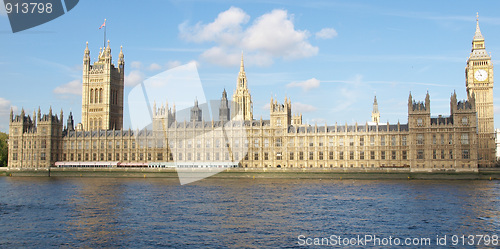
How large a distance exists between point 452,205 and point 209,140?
84.1m

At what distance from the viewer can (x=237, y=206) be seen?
6612 centimetres

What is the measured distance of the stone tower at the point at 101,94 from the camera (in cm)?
17738

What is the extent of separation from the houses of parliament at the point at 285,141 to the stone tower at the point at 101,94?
21.3m

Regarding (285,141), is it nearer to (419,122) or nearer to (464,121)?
(419,122)

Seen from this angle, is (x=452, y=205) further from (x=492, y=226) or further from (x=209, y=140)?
(x=209, y=140)

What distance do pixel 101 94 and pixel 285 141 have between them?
80.9 meters

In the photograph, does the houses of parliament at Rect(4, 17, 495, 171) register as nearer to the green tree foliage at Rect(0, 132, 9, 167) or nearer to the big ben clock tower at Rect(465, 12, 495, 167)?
the big ben clock tower at Rect(465, 12, 495, 167)

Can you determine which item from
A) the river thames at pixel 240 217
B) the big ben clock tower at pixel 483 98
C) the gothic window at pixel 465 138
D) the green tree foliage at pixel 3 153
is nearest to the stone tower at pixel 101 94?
the green tree foliage at pixel 3 153

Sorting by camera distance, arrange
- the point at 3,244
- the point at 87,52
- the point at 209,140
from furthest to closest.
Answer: the point at 87,52 → the point at 209,140 → the point at 3,244

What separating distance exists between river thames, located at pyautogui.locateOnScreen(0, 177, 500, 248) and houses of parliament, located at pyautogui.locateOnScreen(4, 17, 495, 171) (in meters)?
34.9

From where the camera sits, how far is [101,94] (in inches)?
7092

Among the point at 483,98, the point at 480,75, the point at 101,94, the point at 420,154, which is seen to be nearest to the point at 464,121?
the point at 420,154

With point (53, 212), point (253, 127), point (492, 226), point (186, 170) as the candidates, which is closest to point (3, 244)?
point (53, 212)

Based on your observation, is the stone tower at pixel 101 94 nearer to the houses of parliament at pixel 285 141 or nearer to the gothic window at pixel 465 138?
the houses of parliament at pixel 285 141
